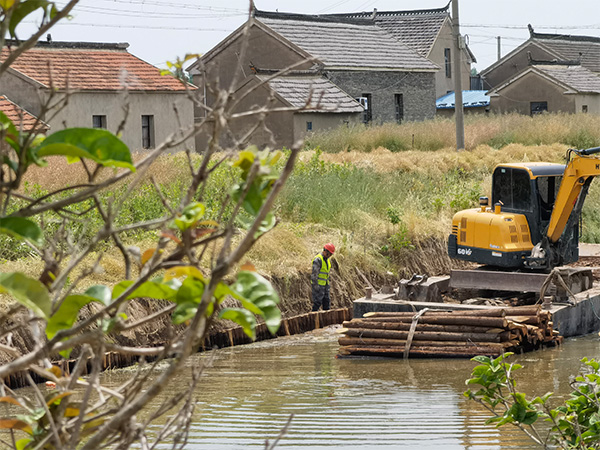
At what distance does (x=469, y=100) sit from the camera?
60.4 meters

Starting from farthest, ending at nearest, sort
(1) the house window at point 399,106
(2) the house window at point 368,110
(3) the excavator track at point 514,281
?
(1) the house window at point 399,106, (2) the house window at point 368,110, (3) the excavator track at point 514,281

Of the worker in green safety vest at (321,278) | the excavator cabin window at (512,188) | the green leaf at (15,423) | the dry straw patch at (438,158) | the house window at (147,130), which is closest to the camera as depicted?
the green leaf at (15,423)

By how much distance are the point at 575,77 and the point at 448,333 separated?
1663 inches

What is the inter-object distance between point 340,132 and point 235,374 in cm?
2300

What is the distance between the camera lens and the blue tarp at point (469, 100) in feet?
195

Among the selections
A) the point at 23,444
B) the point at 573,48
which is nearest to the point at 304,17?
the point at 573,48

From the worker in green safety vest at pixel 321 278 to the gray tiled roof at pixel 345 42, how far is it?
88.0ft

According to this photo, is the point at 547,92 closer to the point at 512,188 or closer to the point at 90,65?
the point at 90,65

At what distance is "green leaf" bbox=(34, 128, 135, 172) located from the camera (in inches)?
81.0

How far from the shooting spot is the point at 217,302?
218cm

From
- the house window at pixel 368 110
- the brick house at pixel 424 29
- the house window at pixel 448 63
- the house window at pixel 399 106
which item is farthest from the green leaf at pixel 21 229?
the house window at pixel 448 63

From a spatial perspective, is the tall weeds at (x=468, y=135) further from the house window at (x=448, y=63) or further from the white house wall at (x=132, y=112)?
the house window at (x=448, y=63)

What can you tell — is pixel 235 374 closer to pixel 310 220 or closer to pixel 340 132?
pixel 310 220

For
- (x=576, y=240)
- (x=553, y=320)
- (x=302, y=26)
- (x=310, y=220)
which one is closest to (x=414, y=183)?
(x=310, y=220)
